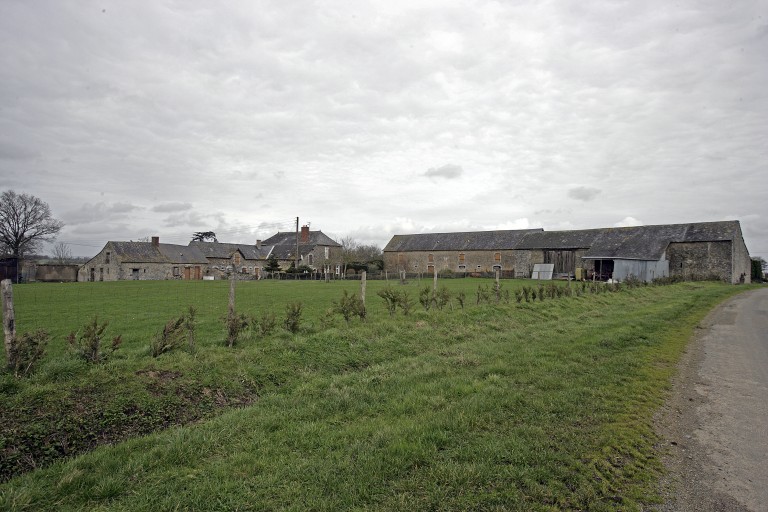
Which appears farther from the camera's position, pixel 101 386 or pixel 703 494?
pixel 101 386

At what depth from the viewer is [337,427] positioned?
5191 mm

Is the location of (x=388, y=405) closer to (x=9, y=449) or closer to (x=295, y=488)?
(x=295, y=488)

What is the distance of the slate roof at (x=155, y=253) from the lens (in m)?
58.9

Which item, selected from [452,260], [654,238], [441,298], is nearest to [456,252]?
[452,260]

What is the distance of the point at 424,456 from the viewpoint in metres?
4.25

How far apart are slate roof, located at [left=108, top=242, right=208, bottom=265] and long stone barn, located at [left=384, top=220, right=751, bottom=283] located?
31.0 metres

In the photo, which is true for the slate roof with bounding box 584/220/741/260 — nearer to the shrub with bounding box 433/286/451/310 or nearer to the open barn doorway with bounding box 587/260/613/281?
the open barn doorway with bounding box 587/260/613/281

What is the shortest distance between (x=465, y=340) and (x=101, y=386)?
7477mm

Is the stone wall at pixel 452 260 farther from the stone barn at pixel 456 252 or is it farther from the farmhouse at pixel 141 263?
the farmhouse at pixel 141 263

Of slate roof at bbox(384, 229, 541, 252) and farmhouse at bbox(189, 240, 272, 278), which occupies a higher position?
slate roof at bbox(384, 229, 541, 252)

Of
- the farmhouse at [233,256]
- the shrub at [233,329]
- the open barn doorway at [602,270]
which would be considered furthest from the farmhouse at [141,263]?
the shrub at [233,329]

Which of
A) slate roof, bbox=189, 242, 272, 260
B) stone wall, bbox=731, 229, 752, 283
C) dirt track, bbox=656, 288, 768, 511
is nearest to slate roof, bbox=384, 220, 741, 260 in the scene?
stone wall, bbox=731, 229, 752, 283

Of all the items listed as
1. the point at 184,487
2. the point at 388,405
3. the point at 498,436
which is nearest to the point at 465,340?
the point at 388,405

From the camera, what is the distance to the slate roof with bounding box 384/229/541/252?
60.9m
